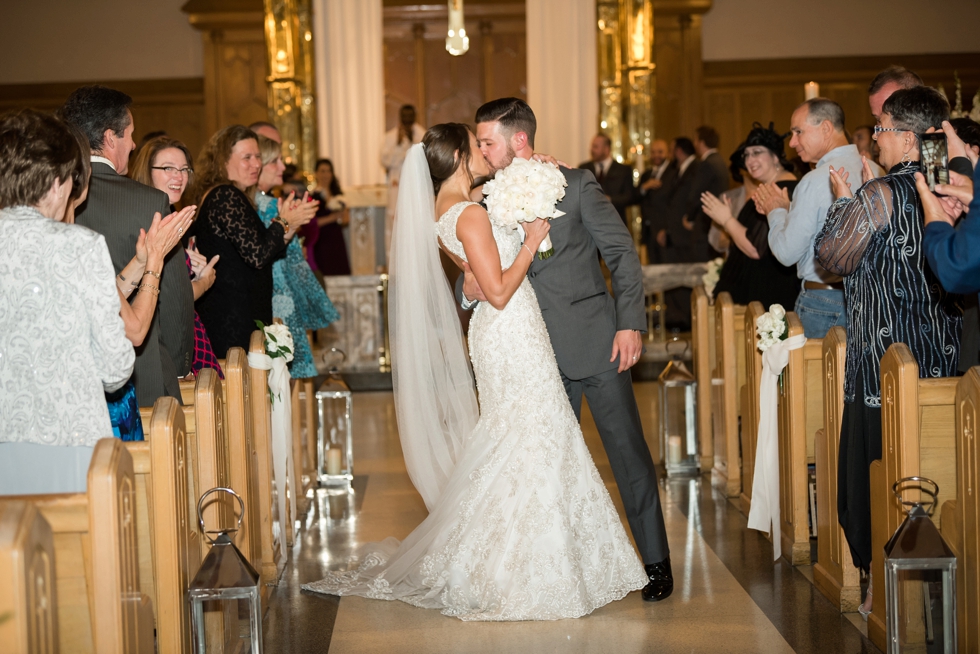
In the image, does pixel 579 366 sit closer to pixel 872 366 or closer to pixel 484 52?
pixel 872 366

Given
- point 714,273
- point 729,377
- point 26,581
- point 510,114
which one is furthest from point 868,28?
point 26,581

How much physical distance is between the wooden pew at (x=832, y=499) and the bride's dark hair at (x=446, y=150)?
1.56 m

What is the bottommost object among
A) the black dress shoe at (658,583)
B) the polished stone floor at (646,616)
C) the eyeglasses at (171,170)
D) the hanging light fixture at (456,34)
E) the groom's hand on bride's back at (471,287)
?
the polished stone floor at (646,616)

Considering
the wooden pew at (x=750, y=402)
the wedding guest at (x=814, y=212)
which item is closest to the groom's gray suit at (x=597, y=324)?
the wedding guest at (x=814, y=212)

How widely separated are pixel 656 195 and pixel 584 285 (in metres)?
7.68

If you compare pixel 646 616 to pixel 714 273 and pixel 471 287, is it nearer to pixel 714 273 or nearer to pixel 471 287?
pixel 471 287

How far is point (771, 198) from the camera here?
482 centimetres

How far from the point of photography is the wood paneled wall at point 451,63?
548 inches

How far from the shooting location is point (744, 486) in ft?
17.7

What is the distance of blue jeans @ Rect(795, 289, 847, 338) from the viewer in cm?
456

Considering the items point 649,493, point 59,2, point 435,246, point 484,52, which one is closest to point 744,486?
point 649,493

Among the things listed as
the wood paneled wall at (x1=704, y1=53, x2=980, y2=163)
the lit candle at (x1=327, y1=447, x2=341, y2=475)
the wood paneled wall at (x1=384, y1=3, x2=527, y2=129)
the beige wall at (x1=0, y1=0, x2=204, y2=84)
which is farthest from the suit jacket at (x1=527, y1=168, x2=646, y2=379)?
the beige wall at (x1=0, y1=0, x2=204, y2=84)

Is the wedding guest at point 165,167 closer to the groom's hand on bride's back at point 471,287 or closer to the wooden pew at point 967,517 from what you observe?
the groom's hand on bride's back at point 471,287

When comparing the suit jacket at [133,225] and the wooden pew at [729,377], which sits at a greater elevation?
the suit jacket at [133,225]
